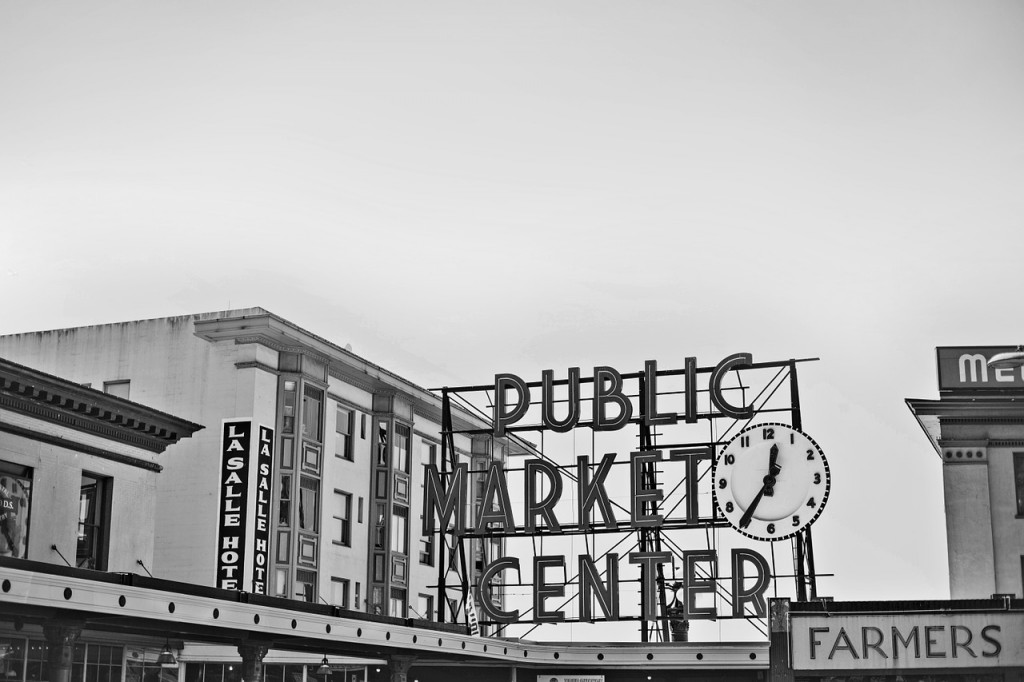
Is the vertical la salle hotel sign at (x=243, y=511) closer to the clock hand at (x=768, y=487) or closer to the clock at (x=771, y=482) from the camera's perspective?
the clock at (x=771, y=482)

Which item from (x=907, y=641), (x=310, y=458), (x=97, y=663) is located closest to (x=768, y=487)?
(x=907, y=641)

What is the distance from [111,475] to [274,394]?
14214 millimetres

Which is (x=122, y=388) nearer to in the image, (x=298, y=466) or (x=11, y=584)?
(x=298, y=466)

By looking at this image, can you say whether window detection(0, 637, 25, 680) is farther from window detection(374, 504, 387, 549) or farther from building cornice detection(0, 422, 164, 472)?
window detection(374, 504, 387, 549)

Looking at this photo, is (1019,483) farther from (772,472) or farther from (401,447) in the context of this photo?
(401,447)

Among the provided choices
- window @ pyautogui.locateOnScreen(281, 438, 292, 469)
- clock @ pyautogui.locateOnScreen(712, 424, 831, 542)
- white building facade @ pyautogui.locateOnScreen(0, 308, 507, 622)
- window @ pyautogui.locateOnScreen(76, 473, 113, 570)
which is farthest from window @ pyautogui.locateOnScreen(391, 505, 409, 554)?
window @ pyautogui.locateOnScreen(76, 473, 113, 570)

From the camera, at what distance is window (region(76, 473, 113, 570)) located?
38875mm

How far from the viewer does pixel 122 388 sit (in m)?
54.0

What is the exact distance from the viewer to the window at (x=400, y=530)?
6075cm

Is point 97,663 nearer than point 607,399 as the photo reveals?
Yes

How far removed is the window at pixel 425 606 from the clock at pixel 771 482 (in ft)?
69.7

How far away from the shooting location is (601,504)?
49188mm

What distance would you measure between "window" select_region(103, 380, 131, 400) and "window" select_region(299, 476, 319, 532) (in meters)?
8.09

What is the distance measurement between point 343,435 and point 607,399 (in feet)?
45.3
